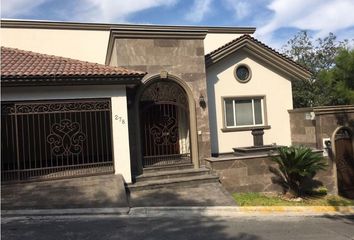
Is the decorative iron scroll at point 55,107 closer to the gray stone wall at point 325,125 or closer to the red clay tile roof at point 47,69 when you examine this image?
the red clay tile roof at point 47,69

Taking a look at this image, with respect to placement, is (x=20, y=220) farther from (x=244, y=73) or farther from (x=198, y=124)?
(x=244, y=73)

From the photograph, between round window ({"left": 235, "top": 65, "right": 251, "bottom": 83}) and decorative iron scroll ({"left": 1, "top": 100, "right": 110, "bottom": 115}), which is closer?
decorative iron scroll ({"left": 1, "top": 100, "right": 110, "bottom": 115})

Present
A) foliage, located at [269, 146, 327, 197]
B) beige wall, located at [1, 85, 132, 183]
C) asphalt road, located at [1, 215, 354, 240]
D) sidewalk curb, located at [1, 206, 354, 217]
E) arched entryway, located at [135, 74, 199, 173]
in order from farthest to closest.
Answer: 1. arched entryway, located at [135, 74, 199, 173]
2. foliage, located at [269, 146, 327, 197]
3. beige wall, located at [1, 85, 132, 183]
4. sidewalk curb, located at [1, 206, 354, 217]
5. asphalt road, located at [1, 215, 354, 240]

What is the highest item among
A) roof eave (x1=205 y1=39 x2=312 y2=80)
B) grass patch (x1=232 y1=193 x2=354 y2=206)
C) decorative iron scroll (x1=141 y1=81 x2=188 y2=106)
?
roof eave (x1=205 y1=39 x2=312 y2=80)

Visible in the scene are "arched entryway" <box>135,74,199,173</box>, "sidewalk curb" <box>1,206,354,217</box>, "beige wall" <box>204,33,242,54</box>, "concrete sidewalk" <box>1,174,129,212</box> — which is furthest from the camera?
"beige wall" <box>204,33,242,54</box>

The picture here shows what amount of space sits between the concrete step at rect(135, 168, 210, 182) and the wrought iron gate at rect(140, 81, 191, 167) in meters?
0.57

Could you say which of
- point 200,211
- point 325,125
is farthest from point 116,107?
point 325,125

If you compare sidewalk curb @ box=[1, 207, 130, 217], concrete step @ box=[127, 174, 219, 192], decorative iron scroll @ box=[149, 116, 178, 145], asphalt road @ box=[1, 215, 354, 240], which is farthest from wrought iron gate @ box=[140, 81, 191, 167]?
asphalt road @ box=[1, 215, 354, 240]

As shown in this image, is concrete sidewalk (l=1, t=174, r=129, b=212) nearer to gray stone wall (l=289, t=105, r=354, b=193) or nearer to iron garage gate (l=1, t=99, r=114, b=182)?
iron garage gate (l=1, t=99, r=114, b=182)

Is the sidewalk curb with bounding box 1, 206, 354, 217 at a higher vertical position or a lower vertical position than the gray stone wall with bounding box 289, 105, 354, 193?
lower

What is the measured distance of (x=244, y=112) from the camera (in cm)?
1593

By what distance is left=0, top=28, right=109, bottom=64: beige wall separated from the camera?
1719 cm

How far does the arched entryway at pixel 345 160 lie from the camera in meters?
14.7

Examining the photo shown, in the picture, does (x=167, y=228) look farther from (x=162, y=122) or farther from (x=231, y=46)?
(x=231, y=46)
